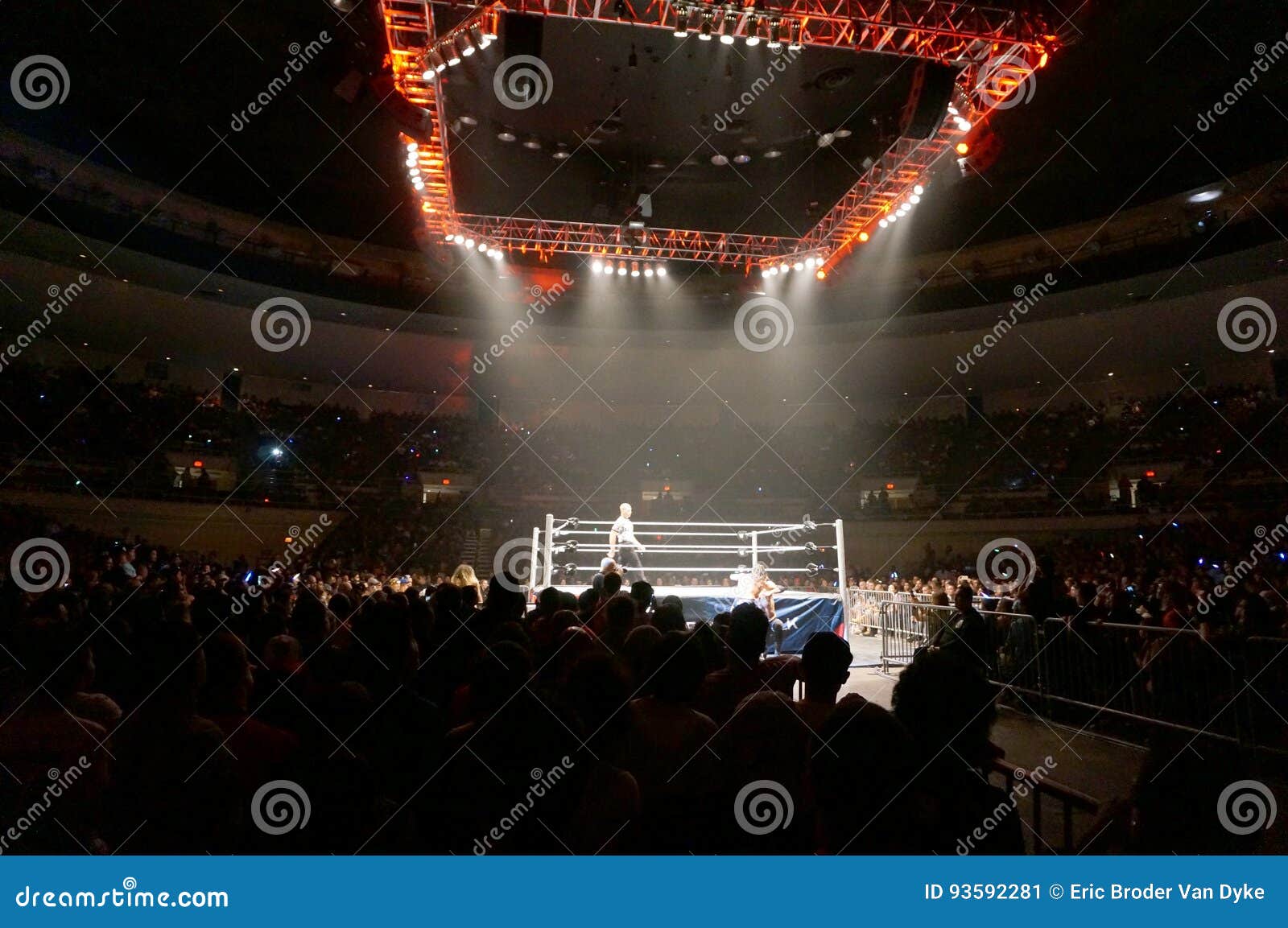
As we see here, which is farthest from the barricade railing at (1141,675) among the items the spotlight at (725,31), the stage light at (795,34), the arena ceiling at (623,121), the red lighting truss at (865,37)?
the arena ceiling at (623,121)

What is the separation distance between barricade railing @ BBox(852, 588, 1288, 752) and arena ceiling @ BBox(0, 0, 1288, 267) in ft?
20.3

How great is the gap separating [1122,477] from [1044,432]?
2.18 metres

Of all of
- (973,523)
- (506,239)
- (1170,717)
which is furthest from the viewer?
(973,523)

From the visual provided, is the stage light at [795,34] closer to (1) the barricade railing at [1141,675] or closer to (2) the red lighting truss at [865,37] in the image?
(2) the red lighting truss at [865,37]

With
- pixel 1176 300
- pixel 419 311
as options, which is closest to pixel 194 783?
pixel 419 311

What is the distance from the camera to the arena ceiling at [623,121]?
10.4 m

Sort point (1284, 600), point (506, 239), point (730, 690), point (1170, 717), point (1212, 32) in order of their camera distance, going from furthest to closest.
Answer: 1. point (506, 239)
2. point (1212, 32)
3. point (1284, 600)
4. point (1170, 717)
5. point (730, 690)

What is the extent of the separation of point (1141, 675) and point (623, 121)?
1050 cm

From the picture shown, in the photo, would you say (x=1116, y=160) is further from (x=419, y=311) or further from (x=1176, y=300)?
(x=419, y=311)

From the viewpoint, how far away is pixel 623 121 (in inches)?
477

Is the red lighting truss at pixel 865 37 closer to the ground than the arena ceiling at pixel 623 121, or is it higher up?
closer to the ground

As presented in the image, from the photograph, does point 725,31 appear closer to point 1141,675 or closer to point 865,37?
point 865,37

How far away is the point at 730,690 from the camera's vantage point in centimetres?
302

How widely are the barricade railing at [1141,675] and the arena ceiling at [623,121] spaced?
6.19 meters
